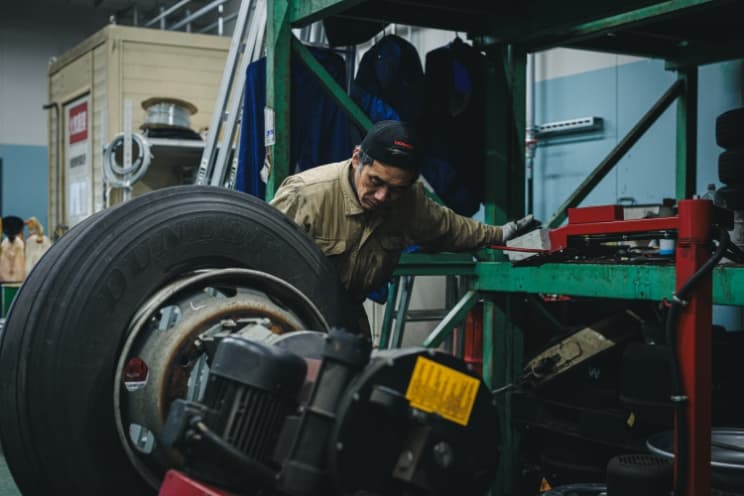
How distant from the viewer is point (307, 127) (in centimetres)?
378

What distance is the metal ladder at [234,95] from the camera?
4.48 metres

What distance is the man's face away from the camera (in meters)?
2.65

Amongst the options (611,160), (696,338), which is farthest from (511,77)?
(696,338)

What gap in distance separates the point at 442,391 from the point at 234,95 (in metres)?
3.51

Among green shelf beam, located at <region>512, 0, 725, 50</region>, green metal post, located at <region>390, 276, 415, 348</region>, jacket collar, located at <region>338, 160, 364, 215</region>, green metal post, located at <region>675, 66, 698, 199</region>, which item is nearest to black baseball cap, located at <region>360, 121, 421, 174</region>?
jacket collar, located at <region>338, 160, 364, 215</region>

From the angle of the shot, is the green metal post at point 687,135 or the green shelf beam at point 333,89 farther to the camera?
the green metal post at point 687,135

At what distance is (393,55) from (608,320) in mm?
1510

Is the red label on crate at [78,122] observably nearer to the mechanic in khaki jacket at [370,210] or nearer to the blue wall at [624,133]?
the blue wall at [624,133]

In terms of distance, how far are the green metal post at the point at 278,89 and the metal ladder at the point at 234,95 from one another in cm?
91

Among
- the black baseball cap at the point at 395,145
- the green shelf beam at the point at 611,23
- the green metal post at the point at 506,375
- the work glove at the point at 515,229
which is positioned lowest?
the green metal post at the point at 506,375

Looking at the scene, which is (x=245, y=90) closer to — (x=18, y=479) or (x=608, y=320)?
(x=608, y=320)

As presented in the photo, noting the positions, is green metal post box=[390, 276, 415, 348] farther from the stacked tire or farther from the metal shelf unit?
the stacked tire

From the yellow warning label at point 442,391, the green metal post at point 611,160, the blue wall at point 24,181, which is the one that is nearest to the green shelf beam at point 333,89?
the green metal post at point 611,160

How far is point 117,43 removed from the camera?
735 centimetres
